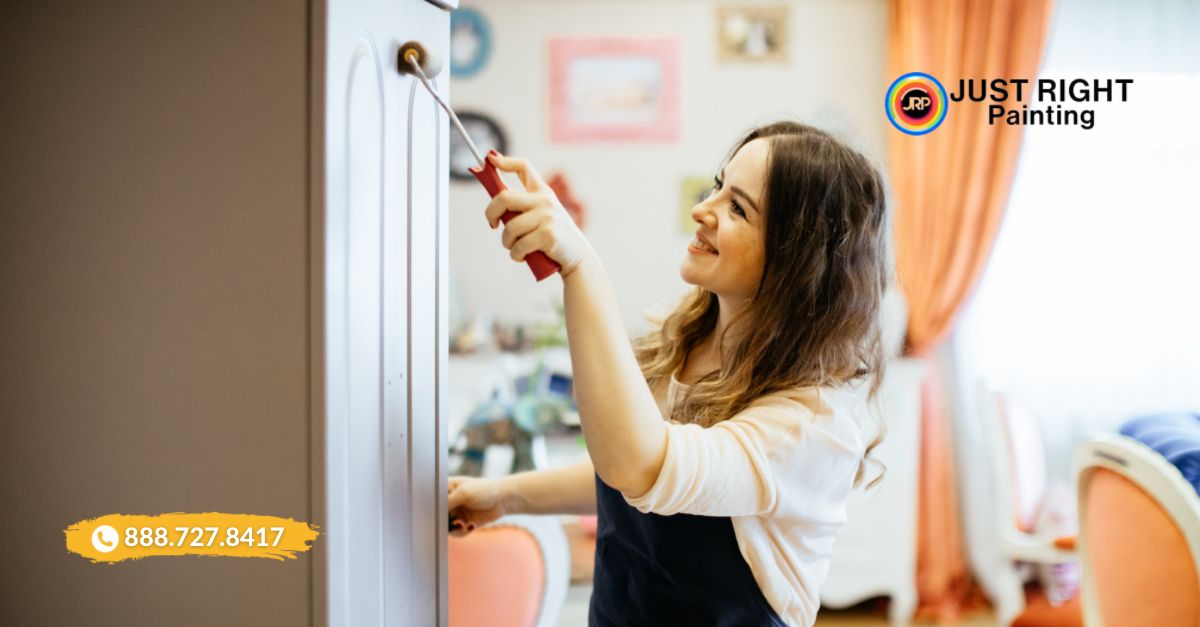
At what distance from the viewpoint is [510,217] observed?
64 centimetres

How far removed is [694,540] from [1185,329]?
8.49 feet

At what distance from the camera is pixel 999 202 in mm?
2867

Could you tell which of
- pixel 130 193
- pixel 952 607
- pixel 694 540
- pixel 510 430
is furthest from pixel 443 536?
pixel 952 607

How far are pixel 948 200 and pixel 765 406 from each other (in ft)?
7.73

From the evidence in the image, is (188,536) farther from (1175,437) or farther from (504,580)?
(1175,437)

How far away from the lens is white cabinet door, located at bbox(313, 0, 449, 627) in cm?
52

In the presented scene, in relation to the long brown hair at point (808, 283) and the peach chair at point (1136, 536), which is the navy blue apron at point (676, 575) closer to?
the long brown hair at point (808, 283)

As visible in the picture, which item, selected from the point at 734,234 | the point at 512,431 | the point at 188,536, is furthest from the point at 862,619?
the point at 188,536

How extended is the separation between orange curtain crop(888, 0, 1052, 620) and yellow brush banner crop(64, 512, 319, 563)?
2611 mm

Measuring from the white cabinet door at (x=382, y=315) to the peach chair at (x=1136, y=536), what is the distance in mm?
865

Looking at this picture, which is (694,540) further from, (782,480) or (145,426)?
(145,426)

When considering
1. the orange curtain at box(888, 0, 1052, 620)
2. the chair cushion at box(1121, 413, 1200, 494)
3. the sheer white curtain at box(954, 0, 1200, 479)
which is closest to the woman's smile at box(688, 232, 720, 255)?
the chair cushion at box(1121, 413, 1200, 494)

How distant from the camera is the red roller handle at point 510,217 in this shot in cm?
63

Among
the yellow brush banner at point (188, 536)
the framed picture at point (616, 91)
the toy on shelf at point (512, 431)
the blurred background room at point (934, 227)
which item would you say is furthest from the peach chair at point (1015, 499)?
the yellow brush banner at point (188, 536)
